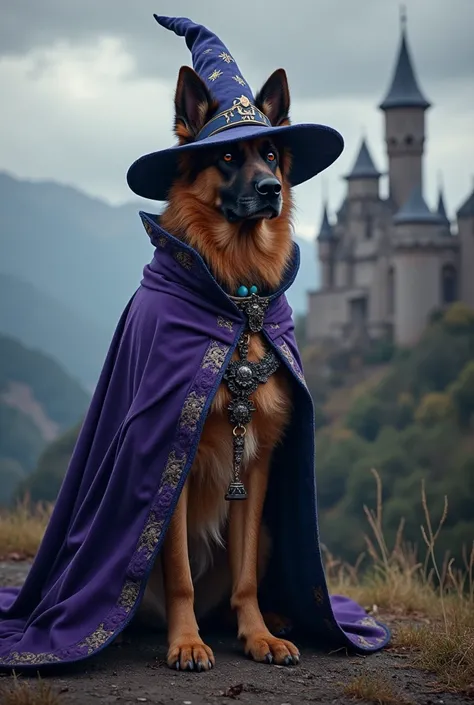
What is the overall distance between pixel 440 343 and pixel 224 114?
6704cm

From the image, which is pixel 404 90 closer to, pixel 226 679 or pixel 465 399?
pixel 465 399

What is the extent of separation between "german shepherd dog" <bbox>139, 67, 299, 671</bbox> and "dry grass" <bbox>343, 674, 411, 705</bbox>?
44 centimetres

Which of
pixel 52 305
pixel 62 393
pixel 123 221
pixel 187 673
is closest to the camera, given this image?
pixel 187 673

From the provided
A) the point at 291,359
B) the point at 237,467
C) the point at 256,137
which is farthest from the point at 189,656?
the point at 256,137

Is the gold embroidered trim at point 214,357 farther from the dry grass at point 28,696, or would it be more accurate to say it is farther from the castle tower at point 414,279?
the castle tower at point 414,279

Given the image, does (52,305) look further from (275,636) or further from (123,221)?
(275,636)

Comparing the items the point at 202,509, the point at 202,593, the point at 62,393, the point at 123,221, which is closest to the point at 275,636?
the point at 202,593

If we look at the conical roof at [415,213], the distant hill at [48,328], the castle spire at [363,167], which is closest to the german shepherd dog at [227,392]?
the conical roof at [415,213]

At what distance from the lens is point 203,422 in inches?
185

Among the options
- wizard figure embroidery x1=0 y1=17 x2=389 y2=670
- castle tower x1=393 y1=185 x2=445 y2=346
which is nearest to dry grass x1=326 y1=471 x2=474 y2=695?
wizard figure embroidery x1=0 y1=17 x2=389 y2=670

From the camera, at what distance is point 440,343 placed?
70812 mm

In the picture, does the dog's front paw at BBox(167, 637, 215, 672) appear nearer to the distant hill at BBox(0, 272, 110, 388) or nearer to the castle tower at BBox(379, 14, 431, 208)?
the castle tower at BBox(379, 14, 431, 208)

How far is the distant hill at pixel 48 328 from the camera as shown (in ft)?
315

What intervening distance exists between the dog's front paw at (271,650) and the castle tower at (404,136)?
255ft
